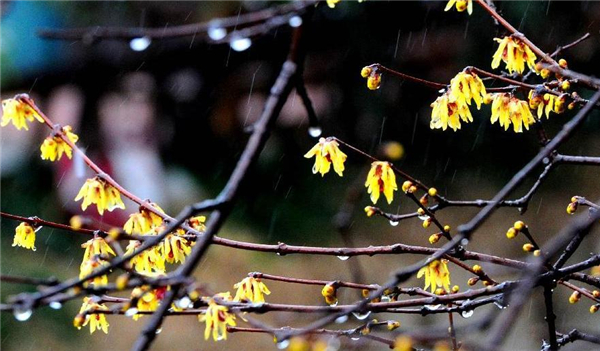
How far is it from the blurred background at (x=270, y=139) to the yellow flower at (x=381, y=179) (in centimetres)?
281

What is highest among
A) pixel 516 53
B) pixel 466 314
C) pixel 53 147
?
pixel 516 53

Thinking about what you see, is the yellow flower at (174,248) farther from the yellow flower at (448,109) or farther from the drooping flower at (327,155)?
the yellow flower at (448,109)

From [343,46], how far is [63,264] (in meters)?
2.32

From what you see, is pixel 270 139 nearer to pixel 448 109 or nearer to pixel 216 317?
pixel 448 109

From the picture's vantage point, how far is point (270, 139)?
4699mm

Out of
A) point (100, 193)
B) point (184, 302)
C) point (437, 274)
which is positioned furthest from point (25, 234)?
point (437, 274)

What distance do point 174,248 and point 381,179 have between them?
1.41ft

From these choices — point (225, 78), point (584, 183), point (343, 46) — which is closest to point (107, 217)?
point (225, 78)

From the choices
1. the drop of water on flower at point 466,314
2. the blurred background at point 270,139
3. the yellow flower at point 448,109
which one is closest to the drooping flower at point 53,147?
the yellow flower at point 448,109

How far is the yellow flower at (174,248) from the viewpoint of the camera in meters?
1.35

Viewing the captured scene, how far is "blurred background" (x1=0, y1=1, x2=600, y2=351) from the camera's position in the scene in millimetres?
Result: 4184

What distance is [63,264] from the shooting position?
14.6ft

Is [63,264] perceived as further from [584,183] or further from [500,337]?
[500,337]

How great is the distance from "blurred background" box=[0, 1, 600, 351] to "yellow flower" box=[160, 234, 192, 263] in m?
2.79
